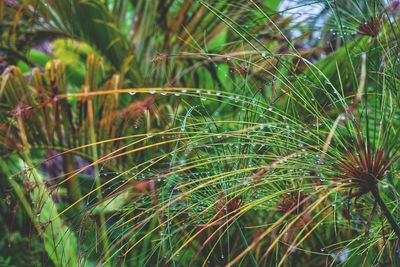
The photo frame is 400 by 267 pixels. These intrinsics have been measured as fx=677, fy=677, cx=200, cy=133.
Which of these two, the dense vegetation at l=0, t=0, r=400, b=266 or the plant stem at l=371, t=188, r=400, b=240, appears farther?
the dense vegetation at l=0, t=0, r=400, b=266

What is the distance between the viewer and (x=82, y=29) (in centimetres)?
331

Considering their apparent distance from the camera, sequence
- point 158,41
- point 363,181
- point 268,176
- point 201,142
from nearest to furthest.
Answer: point 363,181
point 268,176
point 201,142
point 158,41

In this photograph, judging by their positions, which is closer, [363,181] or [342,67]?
[363,181]

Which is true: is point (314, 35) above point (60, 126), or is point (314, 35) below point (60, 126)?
above

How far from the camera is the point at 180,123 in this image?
5.99 ft

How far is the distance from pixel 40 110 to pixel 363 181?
189 centimetres

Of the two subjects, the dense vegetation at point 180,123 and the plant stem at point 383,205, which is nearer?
the plant stem at point 383,205

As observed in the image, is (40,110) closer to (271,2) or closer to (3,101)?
(3,101)

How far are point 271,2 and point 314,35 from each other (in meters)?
1.44

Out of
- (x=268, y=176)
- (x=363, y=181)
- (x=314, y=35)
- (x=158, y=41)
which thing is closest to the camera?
(x=363, y=181)

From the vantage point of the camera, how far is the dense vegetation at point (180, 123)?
159 cm

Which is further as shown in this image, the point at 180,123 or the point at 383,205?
the point at 180,123

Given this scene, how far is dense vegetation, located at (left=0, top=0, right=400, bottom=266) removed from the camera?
5.21 feet

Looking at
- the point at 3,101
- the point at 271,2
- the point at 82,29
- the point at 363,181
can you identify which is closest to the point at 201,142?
the point at 363,181
